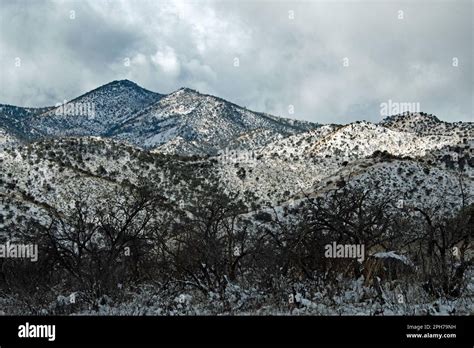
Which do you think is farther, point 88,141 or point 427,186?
point 88,141

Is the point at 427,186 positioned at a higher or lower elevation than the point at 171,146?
lower

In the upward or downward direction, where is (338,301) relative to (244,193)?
downward

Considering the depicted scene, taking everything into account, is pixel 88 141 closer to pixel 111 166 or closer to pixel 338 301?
pixel 111 166

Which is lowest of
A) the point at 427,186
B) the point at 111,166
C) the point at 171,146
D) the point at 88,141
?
the point at 427,186

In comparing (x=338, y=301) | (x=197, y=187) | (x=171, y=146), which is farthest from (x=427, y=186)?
(x=171, y=146)

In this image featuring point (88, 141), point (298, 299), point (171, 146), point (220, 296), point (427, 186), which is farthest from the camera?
point (171, 146)

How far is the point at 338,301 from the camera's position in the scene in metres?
10.2

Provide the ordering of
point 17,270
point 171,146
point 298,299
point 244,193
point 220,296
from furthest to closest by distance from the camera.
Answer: point 171,146 → point 244,193 → point 17,270 → point 220,296 → point 298,299

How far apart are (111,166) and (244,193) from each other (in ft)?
57.2

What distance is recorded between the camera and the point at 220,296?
11.3 meters
